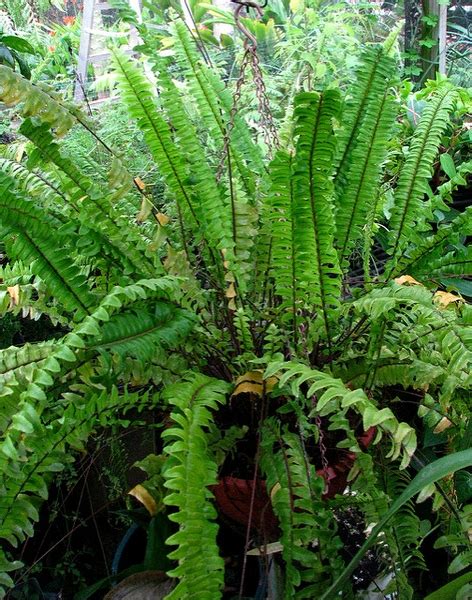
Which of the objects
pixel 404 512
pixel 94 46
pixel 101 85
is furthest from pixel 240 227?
pixel 94 46

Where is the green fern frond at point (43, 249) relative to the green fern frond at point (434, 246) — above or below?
above

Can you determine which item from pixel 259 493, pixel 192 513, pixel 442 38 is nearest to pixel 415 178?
pixel 259 493

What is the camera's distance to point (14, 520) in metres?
0.72

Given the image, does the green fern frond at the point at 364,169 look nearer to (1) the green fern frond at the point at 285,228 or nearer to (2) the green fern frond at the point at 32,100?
(1) the green fern frond at the point at 285,228

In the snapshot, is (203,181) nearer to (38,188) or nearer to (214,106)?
(214,106)

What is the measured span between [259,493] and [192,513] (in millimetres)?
256

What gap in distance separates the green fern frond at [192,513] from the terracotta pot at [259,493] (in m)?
0.17

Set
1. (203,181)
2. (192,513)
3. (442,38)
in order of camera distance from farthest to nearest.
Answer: (442,38) → (203,181) → (192,513)

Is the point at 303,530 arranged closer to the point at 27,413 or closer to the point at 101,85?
the point at 27,413

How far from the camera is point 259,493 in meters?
0.87

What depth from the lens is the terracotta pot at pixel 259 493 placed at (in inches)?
33.7

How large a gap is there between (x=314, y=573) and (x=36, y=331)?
0.96 metres

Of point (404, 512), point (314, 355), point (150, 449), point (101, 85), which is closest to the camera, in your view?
point (404, 512)

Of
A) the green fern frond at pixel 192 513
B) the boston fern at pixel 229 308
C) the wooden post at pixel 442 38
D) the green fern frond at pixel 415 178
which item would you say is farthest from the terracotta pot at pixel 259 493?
the wooden post at pixel 442 38
